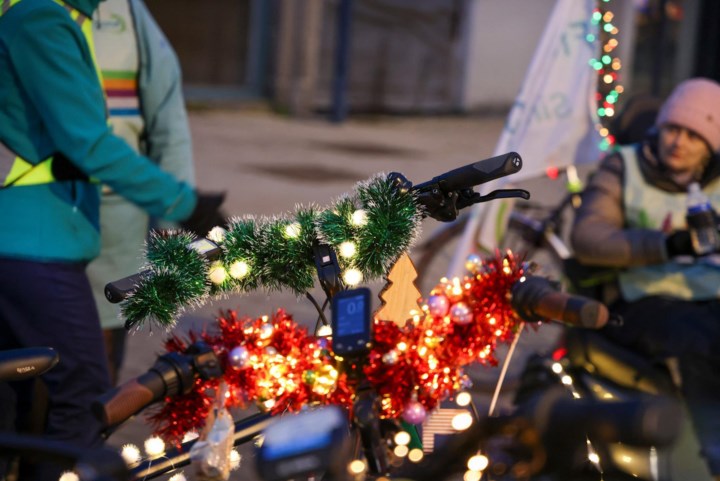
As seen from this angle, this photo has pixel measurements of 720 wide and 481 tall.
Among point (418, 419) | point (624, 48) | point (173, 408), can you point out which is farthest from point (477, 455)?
point (624, 48)

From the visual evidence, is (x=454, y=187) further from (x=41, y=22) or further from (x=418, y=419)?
(x=41, y=22)

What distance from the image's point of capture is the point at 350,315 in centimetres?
221

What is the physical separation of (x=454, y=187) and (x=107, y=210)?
7.21ft

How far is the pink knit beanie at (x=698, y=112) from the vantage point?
4328 millimetres

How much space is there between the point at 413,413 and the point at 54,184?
149cm

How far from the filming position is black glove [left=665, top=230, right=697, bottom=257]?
4.02 m

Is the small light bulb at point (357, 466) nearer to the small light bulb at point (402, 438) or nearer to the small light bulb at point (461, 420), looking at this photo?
the small light bulb at point (402, 438)

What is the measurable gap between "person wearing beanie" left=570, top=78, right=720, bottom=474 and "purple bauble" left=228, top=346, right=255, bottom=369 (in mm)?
1947

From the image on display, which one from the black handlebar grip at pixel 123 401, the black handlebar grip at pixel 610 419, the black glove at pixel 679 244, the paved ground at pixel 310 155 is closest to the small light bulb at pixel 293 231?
the black handlebar grip at pixel 123 401

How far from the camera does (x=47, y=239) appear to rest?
3.34 m

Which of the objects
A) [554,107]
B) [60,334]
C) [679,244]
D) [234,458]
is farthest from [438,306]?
[554,107]

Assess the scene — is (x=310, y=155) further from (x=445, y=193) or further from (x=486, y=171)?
(x=486, y=171)

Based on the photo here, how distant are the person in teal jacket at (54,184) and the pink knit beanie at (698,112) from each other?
81.1 inches

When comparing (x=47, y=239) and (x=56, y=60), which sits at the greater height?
(x=56, y=60)
